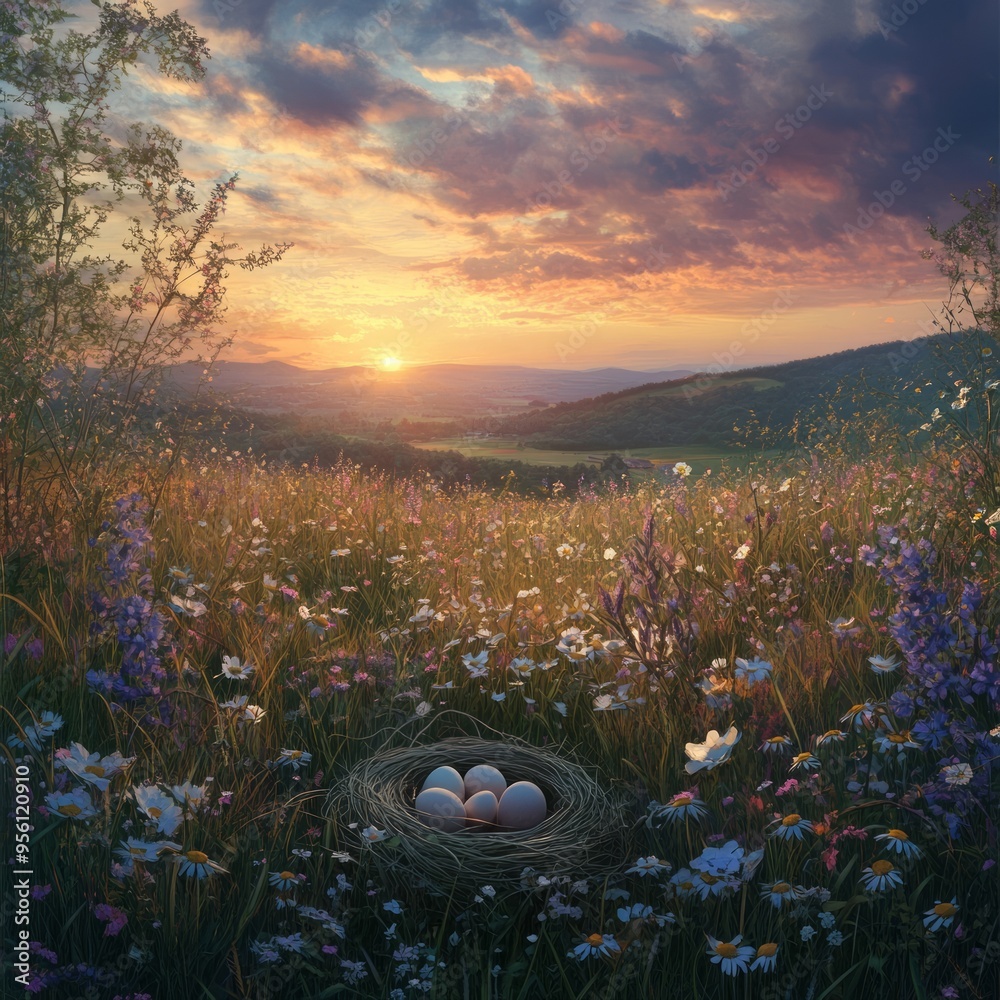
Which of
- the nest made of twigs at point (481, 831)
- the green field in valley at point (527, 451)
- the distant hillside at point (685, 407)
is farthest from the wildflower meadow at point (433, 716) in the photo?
the distant hillside at point (685, 407)

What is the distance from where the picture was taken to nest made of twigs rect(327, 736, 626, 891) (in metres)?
2.54

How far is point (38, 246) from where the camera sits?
479 centimetres

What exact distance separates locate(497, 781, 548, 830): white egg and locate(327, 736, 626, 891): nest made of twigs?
0.08m

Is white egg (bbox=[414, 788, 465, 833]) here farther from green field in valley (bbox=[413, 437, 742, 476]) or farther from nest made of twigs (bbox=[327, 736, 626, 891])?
green field in valley (bbox=[413, 437, 742, 476])

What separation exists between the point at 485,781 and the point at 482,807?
0.52 feet

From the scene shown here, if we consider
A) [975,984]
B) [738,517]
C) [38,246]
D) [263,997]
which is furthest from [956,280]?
[38,246]

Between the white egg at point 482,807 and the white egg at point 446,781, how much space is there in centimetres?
10

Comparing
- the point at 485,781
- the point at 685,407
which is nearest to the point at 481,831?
the point at 485,781

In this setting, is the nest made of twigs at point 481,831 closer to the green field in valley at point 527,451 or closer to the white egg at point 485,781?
the white egg at point 485,781

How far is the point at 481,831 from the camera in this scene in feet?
9.47

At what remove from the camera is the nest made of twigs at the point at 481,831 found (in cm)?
254

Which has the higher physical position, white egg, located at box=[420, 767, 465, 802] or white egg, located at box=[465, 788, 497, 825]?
white egg, located at box=[420, 767, 465, 802]

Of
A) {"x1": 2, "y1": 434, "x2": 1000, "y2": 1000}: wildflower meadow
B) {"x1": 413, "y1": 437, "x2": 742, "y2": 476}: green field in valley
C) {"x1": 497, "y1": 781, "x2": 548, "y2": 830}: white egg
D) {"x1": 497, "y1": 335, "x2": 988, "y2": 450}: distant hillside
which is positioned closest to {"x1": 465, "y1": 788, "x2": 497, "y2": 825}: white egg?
{"x1": 497, "y1": 781, "x2": 548, "y2": 830}: white egg

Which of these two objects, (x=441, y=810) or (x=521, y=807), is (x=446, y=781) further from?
(x=521, y=807)
